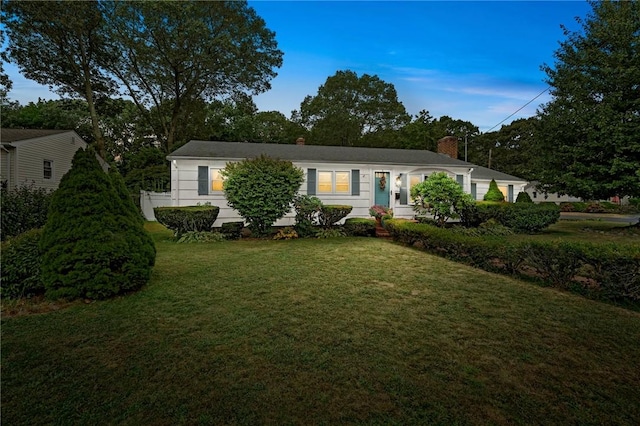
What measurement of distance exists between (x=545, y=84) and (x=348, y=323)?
18.3 metres

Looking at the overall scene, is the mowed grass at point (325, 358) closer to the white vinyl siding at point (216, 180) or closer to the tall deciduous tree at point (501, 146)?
the white vinyl siding at point (216, 180)

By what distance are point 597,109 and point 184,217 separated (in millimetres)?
17863

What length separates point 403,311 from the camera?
14.7ft

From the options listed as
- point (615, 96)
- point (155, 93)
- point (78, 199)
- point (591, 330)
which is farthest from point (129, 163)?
point (615, 96)

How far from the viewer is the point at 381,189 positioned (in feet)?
52.1

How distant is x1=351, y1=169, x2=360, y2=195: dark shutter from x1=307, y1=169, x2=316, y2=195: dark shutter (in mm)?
1912

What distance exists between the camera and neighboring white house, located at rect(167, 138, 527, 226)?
13.9 m

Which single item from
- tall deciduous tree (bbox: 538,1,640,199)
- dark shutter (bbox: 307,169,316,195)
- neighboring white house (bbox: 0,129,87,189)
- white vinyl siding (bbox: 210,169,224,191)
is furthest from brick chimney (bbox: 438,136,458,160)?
neighboring white house (bbox: 0,129,87,189)

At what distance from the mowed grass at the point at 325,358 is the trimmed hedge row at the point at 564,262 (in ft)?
1.63

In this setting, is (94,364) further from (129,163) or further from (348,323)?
(129,163)

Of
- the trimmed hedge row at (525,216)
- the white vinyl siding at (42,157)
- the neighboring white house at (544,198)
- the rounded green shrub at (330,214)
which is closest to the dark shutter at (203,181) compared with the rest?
the rounded green shrub at (330,214)

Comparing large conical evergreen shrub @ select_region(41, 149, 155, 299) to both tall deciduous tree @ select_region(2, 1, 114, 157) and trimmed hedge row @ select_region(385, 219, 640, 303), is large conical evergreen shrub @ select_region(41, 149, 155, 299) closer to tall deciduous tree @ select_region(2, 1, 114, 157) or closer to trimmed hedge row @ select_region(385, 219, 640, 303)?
trimmed hedge row @ select_region(385, 219, 640, 303)

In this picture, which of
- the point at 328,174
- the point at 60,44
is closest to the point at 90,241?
the point at 328,174

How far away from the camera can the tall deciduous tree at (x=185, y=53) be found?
22078 mm
